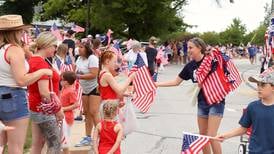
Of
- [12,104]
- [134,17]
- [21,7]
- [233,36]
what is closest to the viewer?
[12,104]

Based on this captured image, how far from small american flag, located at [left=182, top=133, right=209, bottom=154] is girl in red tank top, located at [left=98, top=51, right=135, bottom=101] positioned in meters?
1.52

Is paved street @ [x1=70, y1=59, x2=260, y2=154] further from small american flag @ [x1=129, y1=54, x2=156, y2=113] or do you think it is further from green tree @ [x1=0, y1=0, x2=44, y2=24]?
green tree @ [x1=0, y1=0, x2=44, y2=24]

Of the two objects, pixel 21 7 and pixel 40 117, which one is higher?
pixel 21 7

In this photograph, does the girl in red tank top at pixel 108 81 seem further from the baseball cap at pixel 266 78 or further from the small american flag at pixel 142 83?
the baseball cap at pixel 266 78

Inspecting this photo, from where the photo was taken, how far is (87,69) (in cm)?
948

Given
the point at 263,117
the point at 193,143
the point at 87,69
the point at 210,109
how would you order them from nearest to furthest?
the point at 263,117 < the point at 193,143 < the point at 210,109 < the point at 87,69

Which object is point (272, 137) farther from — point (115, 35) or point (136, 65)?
point (115, 35)

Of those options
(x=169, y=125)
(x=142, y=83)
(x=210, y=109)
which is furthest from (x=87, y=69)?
(x=169, y=125)

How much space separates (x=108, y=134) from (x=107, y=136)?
26 millimetres

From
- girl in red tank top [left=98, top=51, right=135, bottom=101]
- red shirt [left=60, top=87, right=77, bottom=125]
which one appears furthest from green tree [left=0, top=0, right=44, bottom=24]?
girl in red tank top [left=98, top=51, right=135, bottom=101]

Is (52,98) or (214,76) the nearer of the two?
(52,98)

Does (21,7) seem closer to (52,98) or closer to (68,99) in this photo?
(68,99)

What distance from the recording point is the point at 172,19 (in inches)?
1961

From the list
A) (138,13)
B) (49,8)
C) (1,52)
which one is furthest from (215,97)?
(49,8)
